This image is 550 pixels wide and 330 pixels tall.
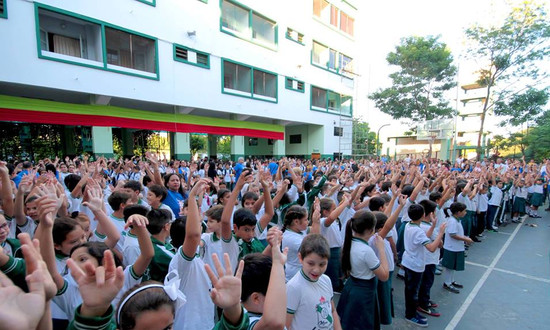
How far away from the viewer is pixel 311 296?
1.91m

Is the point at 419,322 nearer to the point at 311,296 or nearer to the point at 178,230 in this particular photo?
the point at 311,296

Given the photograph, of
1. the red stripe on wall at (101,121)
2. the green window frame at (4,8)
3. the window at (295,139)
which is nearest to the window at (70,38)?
the green window frame at (4,8)

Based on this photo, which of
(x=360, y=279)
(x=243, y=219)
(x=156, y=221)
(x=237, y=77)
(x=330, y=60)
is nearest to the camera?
(x=156, y=221)

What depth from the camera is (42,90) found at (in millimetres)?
9961

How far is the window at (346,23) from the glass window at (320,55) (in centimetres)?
337

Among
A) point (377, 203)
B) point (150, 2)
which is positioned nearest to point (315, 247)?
point (377, 203)

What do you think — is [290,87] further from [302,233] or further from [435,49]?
[302,233]

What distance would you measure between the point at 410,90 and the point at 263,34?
1319 cm

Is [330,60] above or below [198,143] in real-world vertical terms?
above

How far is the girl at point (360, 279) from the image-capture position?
2.48 metres

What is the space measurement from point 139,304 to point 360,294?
2049 mm

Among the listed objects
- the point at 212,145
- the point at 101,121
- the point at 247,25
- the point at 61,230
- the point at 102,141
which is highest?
the point at 247,25

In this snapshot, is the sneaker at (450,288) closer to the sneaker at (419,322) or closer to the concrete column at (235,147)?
the sneaker at (419,322)

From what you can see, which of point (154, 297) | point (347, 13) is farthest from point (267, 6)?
point (154, 297)
